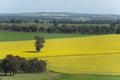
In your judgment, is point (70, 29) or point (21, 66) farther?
point (70, 29)

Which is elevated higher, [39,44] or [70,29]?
[39,44]

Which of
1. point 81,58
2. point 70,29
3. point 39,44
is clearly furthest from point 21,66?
point 70,29

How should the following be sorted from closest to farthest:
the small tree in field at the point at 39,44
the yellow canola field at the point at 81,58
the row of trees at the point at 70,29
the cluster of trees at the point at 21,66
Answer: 1. the yellow canola field at the point at 81,58
2. the cluster of trees at the point at 21,66
3. the small tree in field at the point at 39,44
4. the row of trees at the point at 70,29

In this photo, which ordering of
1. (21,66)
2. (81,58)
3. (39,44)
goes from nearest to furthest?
(21,66), (81,58), (39,44)

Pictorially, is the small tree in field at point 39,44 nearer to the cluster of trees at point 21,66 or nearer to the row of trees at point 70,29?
the cluster of trees at point 21,66

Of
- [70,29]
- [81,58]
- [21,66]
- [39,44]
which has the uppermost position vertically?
[81,58]

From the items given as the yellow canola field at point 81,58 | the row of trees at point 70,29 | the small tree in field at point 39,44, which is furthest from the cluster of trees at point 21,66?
the row of trees at point 70,29

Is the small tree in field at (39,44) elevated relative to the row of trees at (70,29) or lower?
elevated

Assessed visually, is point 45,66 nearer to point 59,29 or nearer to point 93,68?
point 93,68

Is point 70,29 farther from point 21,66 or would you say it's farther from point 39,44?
point 21,66
